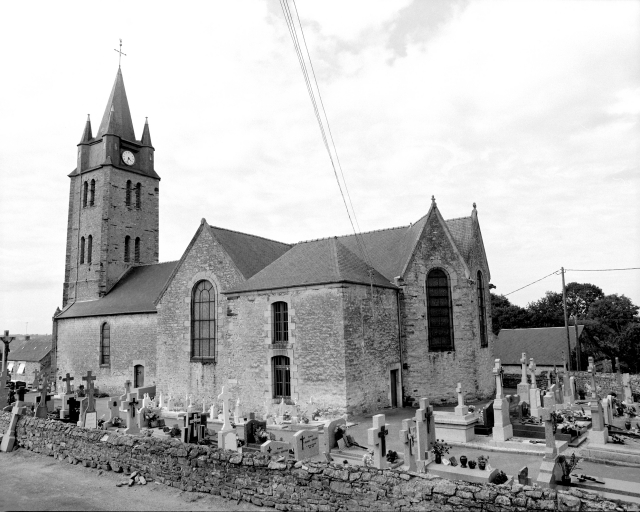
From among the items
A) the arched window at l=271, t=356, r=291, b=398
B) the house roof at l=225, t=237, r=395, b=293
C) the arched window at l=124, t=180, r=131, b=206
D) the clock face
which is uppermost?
the clock face

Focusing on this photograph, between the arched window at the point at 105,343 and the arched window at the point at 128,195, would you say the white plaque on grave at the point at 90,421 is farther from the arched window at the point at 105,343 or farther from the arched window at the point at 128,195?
the arched window at the point at 128,195

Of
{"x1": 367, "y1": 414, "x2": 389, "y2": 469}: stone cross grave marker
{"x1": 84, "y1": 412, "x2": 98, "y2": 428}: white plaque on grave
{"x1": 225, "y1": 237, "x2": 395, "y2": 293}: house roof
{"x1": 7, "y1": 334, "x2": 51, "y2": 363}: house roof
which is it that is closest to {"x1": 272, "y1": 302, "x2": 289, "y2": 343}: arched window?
{"x1": 225, "y1": 237, "x2": 395, "y2": 293}: house roof

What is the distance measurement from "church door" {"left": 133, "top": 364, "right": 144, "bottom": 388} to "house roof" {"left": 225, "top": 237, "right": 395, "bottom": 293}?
1112cm

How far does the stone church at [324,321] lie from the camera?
766 inches

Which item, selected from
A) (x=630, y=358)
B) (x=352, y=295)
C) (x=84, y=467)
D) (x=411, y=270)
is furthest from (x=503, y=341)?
(x=84, y=467)

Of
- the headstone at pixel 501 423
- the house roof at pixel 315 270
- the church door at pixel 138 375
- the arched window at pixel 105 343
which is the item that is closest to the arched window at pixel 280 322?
the house roof at pixel 315 270

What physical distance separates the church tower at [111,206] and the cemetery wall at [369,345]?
71.5ft

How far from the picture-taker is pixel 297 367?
19.7 m

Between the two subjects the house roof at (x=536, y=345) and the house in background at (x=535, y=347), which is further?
the house roof at (x=536, y=345)

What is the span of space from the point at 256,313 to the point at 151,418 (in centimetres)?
594

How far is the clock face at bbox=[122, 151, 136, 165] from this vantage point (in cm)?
3666

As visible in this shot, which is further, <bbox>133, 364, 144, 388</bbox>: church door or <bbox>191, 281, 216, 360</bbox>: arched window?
<bbox>133, 364, 144, 388</bbox>: church door

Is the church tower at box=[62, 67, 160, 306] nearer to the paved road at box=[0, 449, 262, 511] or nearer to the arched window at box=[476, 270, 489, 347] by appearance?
the paved road at box=[0, 449, 262, 511]

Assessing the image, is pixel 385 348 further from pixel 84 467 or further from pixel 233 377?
pixel 84 467
